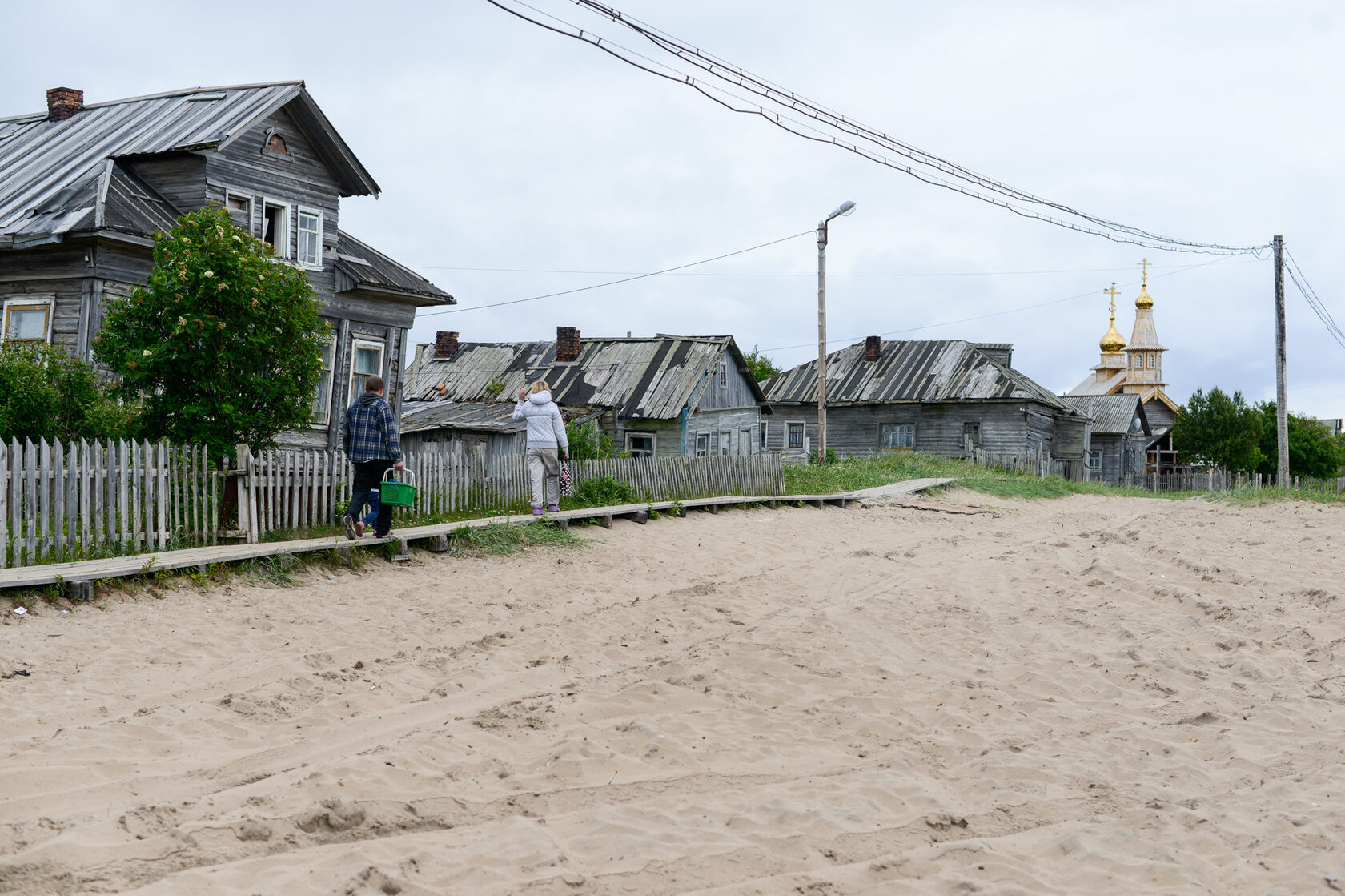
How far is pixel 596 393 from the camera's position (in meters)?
33.2

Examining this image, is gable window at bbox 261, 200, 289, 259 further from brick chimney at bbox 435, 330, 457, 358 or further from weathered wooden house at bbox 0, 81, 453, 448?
brick chimney at bbox 435, 330, 457, 358

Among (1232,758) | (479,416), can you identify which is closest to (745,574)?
(1232,758)

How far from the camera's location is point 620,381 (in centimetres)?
3347

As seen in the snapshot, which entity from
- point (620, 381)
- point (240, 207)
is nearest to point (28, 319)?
point (240, 207)

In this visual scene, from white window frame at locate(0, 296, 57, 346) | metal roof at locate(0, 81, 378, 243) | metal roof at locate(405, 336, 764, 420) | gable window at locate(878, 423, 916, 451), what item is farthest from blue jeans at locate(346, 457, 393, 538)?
gable window at locate(878, 423, 916, 451)

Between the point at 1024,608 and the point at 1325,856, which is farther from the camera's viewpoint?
the point at 1024,608

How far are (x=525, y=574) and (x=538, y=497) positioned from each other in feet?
9.85

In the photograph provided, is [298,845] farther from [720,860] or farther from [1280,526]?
[1280,526]

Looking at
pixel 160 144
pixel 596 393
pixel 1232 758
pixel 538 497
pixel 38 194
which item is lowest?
pixel 1232 758

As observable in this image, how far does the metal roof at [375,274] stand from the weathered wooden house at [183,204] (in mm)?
36

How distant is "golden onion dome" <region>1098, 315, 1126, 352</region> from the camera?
3484 inches

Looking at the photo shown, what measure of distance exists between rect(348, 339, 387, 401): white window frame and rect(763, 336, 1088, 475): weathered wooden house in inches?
919

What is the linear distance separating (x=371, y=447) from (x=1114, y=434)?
4989 centimetres

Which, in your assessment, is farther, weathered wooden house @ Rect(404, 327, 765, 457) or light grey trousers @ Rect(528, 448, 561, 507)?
weathered wooden house @ Rect(404, 327, 765, 457)
